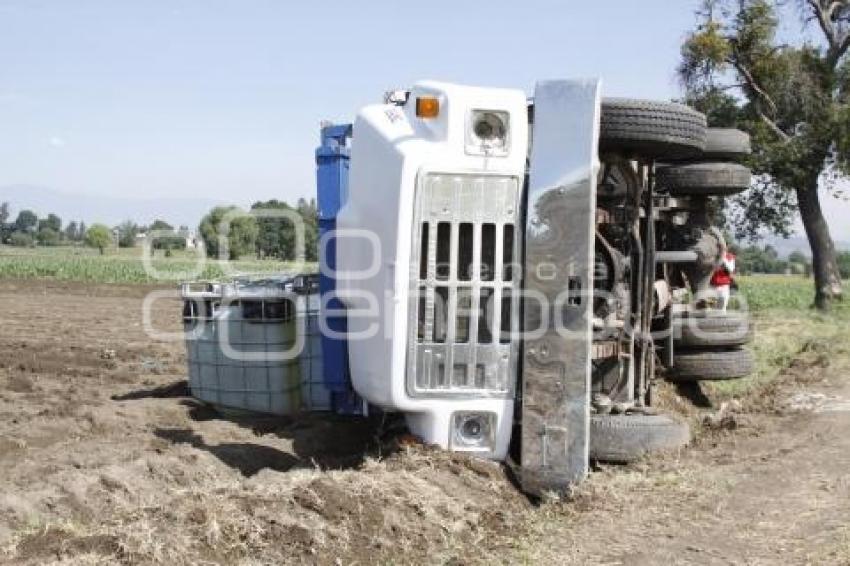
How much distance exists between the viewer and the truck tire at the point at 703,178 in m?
6.93

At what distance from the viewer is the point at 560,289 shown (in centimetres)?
495

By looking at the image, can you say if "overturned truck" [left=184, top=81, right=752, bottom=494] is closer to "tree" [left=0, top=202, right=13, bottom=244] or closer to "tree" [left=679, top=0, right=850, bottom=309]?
"tree" [left=679, top=0, right=850, bottom=309]

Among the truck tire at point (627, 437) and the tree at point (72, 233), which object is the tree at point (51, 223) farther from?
the truck tire at point (627, 437)

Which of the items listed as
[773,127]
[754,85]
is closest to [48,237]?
[754,85]

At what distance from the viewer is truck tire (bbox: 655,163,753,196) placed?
22.7 ft

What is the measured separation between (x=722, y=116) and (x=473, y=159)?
1696cm

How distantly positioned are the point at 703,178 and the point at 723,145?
358 millimetres


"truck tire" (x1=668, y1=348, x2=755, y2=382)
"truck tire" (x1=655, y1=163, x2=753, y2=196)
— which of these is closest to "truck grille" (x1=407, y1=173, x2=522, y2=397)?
"truck tire" (x1=655, y1=163, x2=753, y2=196)

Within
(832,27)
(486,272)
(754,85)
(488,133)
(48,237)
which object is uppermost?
(832,27)

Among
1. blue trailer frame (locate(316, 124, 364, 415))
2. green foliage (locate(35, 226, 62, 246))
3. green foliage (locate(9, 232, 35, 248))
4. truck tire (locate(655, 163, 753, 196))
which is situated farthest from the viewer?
green foliage (locate(35, 226, 62, 246))

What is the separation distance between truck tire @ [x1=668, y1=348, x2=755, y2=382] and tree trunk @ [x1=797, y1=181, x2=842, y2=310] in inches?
545

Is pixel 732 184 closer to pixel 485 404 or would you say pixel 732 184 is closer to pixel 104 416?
pixel 485 404

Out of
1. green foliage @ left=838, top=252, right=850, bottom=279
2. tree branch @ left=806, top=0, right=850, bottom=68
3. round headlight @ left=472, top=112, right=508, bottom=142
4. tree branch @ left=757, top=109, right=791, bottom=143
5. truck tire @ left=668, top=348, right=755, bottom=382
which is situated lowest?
green foliage @ left=838, top=252, right=850, bottom=279

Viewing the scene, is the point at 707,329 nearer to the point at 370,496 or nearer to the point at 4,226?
the point at 370,496
